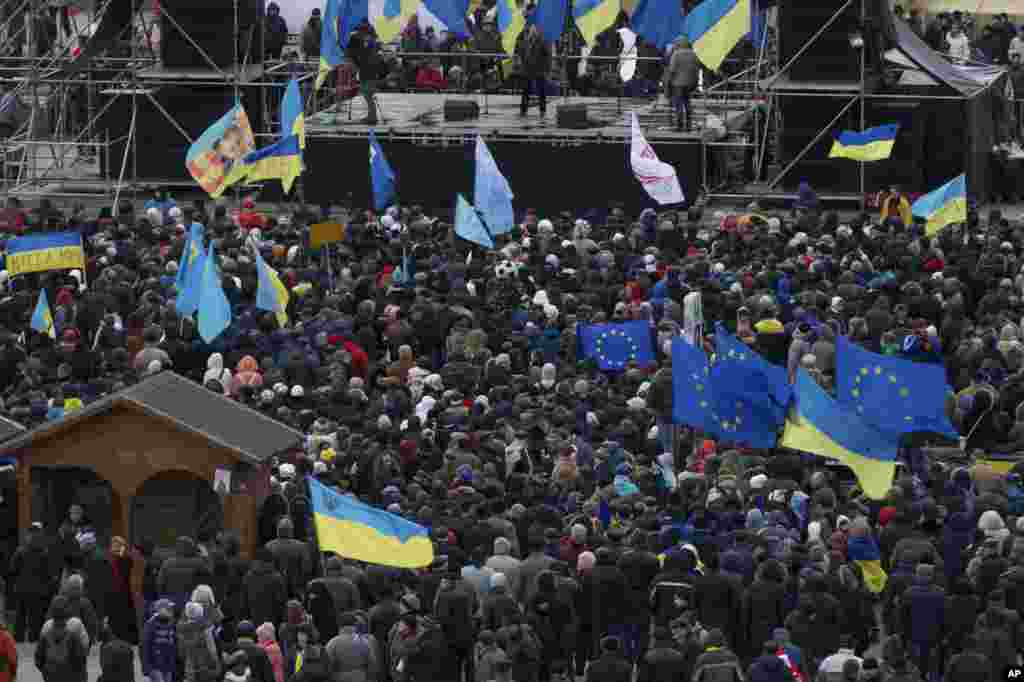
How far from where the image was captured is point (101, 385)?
101ft

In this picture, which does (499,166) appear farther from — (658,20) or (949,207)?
(949,207)

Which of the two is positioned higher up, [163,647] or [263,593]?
[263,593]

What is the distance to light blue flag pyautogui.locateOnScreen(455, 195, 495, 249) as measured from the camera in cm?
3594

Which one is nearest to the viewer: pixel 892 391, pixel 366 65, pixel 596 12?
pixel 892 391

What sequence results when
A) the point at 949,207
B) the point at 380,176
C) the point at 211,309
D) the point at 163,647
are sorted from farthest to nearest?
the point at 380,176 < the point at 949,207 < the point at 211,309 < the point at 163,647

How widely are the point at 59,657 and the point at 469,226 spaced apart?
12.0 meters

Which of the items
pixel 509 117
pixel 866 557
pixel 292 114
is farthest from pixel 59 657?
pixel 509 117

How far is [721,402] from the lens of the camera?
28250 mm

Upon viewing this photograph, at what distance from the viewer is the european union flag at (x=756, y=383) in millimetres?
27969

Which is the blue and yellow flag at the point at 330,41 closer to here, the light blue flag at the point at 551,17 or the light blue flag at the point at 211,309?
the light blue flag at the point at 551,17

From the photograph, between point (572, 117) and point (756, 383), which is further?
point (572, 117)

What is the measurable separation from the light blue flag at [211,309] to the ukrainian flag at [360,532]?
7.76m

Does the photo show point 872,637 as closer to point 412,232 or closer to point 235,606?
point 235,606

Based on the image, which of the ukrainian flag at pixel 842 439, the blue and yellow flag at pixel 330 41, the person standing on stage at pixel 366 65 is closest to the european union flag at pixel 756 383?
the ukrainian flag at pixel 842 439
